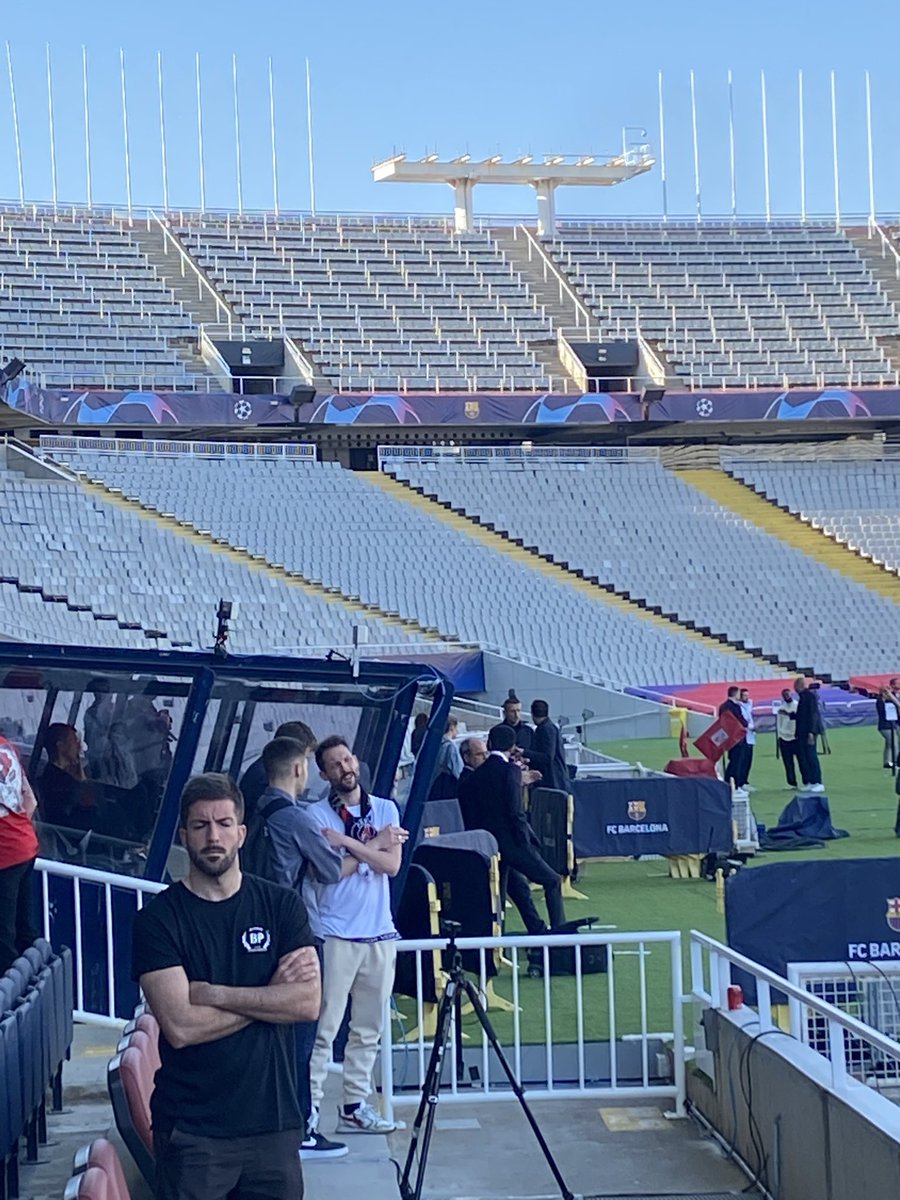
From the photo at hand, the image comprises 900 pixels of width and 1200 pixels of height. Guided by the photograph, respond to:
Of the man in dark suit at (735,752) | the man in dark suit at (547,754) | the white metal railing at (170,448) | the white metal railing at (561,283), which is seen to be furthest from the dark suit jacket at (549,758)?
the white metal railing at (561,283)

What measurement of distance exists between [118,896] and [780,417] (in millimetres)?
36857

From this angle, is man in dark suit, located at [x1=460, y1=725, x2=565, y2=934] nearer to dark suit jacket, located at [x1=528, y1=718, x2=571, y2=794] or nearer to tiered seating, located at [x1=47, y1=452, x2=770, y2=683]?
dark suit jacket, located at [x1=528, y1=718, x2=571, y2=794]

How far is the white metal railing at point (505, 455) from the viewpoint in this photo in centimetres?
3997

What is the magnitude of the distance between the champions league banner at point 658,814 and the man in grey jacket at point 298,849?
807 centimetres

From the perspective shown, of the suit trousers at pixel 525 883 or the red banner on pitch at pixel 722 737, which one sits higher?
the red banner on pitch at pixel 722 737

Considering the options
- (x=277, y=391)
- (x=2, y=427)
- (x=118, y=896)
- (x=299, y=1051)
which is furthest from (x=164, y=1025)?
(x=277, y=391)

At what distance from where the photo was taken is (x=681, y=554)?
37.3 meters

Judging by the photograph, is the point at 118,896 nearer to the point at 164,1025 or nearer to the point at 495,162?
the point at 164,1025

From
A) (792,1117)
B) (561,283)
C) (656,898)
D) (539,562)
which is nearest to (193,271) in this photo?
(561,283)

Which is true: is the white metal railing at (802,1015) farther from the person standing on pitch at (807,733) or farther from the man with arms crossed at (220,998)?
the person standing on pitch at (807,733)

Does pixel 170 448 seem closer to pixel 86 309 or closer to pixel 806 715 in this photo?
pixel 86 309

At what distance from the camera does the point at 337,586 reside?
109ft

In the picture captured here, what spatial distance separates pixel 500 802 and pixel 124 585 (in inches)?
826

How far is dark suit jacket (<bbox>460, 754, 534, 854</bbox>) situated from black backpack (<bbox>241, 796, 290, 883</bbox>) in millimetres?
3776
